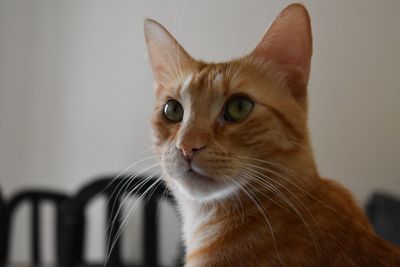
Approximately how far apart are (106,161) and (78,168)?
0.79 ft

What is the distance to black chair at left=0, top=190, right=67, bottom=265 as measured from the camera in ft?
5.94

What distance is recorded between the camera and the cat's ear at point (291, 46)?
19.1 inches

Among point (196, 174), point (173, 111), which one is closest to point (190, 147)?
point (196, 174)

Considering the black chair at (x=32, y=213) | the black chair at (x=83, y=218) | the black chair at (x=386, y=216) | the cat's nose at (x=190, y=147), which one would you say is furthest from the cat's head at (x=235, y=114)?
the black chair at (x=32, y=213)

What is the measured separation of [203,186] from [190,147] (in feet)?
0.21

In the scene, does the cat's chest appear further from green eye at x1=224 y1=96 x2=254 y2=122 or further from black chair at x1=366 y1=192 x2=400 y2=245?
black chair at x1=366 y1=192 x2=400 y2=245

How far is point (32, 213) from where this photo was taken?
6.63ft

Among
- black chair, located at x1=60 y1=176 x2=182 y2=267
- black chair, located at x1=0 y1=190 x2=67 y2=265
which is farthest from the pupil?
black chair, located at x1=0 y1=190 x2=67 y2=265

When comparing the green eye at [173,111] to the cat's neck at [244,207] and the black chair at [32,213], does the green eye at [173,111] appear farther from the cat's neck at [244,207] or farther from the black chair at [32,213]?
the black chair at [32,213]

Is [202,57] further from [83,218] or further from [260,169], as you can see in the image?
[83,218]

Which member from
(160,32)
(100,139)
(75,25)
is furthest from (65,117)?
(160,32)

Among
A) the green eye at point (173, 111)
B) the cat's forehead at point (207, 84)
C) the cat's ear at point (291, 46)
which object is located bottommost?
the green eye at point (173, 111)

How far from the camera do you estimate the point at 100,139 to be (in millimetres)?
1713

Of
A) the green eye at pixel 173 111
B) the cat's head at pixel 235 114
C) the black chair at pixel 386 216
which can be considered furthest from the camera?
the black chair at pixel 386 216
